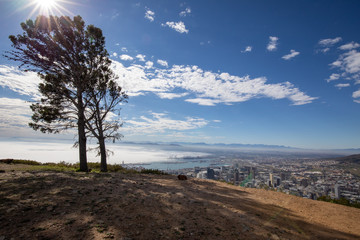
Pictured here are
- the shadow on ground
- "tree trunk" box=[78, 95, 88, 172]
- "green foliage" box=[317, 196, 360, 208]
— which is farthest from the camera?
"tree trunk" box=[78, 95, 88, 172]

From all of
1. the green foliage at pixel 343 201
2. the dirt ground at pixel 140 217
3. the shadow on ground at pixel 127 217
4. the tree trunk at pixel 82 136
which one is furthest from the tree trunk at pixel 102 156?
the green foliage at pixel 343 201

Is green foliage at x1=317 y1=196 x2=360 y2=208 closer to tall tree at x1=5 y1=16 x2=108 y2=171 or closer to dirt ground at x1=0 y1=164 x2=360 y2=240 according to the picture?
dirt ground at x1=0 y1=164 x2=360 y2=240

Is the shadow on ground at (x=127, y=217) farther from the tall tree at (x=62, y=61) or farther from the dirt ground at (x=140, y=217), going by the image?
the tall tree at (x=62, y=61)

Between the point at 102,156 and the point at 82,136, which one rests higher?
the point at 82,136

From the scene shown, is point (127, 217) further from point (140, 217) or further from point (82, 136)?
point (82, 136)

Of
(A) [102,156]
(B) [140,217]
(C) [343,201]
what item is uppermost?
(A) [102,156]

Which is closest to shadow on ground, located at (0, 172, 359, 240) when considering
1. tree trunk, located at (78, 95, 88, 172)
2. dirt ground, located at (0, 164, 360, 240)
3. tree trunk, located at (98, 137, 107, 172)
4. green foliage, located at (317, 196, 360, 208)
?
dirt ground, located at (0, 164, 360, 240)

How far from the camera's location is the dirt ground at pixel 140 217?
12.1ft

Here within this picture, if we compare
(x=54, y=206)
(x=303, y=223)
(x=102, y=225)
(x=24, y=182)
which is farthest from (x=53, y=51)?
(x=303, y=223)

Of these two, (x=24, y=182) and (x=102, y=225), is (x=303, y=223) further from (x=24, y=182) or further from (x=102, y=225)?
(x=24, y=182)

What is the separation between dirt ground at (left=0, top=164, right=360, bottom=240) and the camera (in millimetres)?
3695

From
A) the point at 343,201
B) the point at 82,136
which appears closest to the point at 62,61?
the point at 82,136

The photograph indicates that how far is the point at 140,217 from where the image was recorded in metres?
4.61

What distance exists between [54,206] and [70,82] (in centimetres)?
1232
